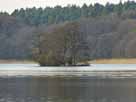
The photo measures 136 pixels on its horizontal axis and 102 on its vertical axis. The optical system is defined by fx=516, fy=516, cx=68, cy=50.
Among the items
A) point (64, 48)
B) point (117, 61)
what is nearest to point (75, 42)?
point (64, 48)

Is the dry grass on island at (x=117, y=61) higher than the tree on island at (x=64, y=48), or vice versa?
the tree on island at (x=64, y=48)

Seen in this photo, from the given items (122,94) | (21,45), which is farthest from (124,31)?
(122,94)

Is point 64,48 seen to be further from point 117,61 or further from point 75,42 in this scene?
point 117,61

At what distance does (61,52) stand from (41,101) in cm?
8223

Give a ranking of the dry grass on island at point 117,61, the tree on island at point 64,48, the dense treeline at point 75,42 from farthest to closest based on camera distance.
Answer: the dry grass on island at point 117,61, the dense treeline at point 75,42, the tree on island at point 64,48

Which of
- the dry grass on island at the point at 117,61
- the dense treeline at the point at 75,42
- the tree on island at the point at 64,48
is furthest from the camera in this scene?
the dry grass on island at the point at 117,61

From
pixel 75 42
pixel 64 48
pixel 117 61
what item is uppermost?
pixel 75 42

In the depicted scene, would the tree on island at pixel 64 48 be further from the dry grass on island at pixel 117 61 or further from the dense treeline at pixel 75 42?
the dry grass on island at pixel 117 61

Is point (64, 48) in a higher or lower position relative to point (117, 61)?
higher

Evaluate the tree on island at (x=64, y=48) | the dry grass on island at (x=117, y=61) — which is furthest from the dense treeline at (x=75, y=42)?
the dry grass on island at (x=117, y=61)

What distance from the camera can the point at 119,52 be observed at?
163 m

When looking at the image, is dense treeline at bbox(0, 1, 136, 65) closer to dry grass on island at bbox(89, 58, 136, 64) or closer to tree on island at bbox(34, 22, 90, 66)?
tree on island at bbox(34, 22, 90, 66)

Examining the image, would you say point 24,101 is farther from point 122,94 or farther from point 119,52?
point 119,52

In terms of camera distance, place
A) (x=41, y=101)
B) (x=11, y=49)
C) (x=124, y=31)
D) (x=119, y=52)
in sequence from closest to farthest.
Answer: (x=41, y=101), (x=119, y=52), (x=124, y=31), (x=11, y=49)
